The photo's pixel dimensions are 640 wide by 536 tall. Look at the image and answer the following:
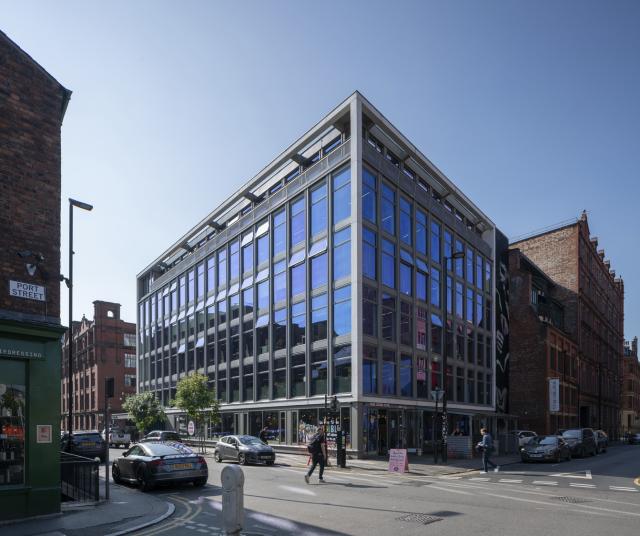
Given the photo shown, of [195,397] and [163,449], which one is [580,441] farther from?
[163,449]

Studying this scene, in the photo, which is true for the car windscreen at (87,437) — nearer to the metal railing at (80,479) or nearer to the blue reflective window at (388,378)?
the metal railing at (80,479)

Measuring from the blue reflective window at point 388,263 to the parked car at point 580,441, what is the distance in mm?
12716

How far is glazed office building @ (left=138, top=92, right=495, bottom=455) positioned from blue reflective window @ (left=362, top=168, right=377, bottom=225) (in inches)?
4.5

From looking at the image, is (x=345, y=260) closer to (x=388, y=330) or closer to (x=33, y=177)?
(x=388, y=330)

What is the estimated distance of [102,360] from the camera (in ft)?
245

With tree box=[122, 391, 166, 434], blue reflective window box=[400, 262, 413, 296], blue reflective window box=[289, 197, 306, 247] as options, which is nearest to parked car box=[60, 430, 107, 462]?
blue reflective window box=[289, 197, 306, 247]

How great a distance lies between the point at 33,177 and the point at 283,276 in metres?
25.4

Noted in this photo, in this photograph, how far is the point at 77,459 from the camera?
48.0 ft

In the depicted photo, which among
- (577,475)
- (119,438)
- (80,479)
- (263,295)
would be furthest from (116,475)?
(119,438)

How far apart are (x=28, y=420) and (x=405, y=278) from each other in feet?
89.2

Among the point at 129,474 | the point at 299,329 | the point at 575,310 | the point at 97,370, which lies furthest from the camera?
the point at 97,370

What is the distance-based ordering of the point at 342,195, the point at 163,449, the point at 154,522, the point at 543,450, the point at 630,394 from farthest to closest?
the point at 630,394 < the point at 342,195 < the point at 543,450 < the point at 163,449 < the point at 154,522

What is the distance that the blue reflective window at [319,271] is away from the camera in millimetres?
34156

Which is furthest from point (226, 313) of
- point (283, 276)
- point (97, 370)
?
point (97, 370)
